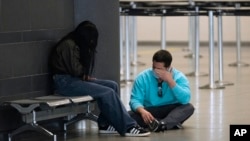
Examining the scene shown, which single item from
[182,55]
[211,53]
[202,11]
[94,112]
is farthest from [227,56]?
[94,112]

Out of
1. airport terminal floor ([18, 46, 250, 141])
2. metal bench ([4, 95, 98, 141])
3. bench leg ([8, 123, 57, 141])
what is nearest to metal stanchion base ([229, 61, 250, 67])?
airport terminal floor ([18, 46, 250, 141])

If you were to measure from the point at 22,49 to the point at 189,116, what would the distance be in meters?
2.16

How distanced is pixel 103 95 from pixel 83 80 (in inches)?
12.9

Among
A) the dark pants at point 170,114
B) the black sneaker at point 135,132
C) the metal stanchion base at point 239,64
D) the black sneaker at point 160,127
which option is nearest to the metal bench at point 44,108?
the black sneaker at point 135,132

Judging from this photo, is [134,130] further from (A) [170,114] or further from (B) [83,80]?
(B) [83,80]

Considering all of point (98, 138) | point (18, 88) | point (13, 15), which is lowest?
point (98, 138)

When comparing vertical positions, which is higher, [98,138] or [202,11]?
[202,11]

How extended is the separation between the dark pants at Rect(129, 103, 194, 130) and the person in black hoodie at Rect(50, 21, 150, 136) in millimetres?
358

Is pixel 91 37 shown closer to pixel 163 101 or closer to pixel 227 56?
pixel 163 101

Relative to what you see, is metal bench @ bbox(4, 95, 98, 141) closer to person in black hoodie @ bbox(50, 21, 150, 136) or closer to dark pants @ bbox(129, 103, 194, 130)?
person in black hoodie @ bbox(50, 21, 150, 136)

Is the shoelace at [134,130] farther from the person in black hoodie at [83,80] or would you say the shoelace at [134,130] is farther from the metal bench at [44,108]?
the metal bench at [44,108]

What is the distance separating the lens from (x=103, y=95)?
30.1 feet

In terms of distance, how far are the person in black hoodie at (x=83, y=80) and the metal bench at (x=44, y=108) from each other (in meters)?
0.14

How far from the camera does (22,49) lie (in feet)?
30.0
